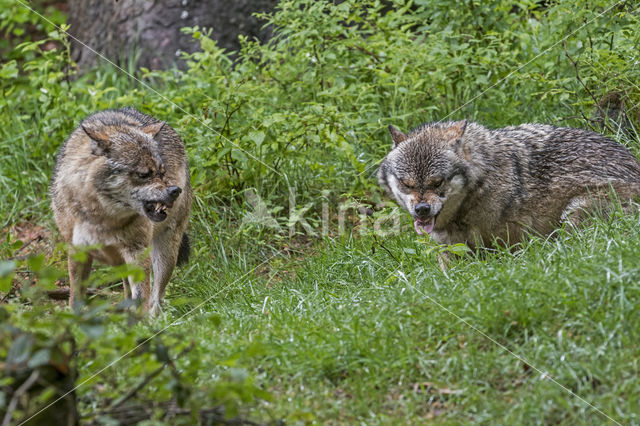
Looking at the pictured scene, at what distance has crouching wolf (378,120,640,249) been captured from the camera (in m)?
6.00

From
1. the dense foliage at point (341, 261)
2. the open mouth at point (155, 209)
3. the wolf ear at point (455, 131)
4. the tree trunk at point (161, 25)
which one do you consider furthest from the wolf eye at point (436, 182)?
the tree trunk at point (161, 25)

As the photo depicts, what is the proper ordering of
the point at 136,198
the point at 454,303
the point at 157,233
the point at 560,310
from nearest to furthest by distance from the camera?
the point at 560,310 → the point at 454,303 → the point at 136,198 → the point at 157,233

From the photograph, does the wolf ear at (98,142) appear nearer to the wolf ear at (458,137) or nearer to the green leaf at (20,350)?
the wolf ear at (458,137)

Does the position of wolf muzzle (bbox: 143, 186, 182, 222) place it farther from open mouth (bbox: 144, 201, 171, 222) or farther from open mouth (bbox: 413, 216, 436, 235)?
open mouth (bbox: 413, 216, 436, 235)

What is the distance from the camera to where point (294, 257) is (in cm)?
720

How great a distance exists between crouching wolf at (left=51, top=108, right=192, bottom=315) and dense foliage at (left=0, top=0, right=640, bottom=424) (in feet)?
2.08

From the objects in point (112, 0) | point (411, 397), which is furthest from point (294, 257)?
point (112, 0)

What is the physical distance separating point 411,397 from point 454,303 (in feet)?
2.54

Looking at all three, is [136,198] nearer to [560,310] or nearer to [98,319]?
[98,319]

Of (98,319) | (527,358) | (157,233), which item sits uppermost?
(98,319)

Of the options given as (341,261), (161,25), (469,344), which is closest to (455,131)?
(341,261)

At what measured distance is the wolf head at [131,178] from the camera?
5.85 meters

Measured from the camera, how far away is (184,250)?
702 centimetres

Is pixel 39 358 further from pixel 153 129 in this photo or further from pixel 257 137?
pixel 257 137
